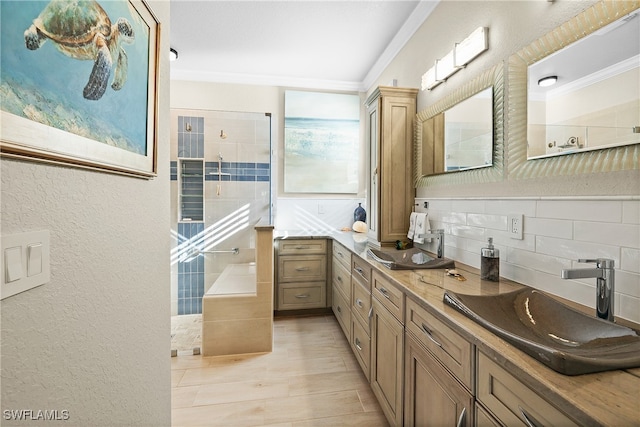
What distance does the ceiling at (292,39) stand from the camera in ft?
7.65

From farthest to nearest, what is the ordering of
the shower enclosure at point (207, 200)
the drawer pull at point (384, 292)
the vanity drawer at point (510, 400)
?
1. the shower enclosure at point (207, 200)
2. the drawer pull at point (384, 292)
3. the vanity drawer at point (510, 400)

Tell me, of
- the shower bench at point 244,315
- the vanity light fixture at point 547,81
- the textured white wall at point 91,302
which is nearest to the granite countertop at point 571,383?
the vanity light fixture at point 547,81

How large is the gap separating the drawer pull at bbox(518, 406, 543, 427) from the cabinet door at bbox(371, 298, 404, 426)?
687 millimetres

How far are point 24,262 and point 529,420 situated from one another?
1113mm

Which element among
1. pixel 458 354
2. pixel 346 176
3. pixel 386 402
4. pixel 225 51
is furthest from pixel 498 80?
pixel 225 51

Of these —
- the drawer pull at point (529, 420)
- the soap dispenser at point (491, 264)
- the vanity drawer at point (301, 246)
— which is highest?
the soap dispenser at point (491, 264)

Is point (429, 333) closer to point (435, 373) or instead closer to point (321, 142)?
point (435, 373)

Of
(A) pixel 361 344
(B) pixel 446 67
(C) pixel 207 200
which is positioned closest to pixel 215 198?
(C) pixel 207 200

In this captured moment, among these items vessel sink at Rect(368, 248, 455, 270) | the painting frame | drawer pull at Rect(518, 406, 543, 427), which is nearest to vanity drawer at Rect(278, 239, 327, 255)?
the painting frame

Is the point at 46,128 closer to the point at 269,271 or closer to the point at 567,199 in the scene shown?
the point at 567,199

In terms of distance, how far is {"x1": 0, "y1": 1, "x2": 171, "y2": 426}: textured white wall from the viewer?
55cm

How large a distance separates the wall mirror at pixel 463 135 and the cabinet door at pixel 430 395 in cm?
102

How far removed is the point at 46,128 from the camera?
57 cm

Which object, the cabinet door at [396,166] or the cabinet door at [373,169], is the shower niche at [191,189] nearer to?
the cabinet door at [373,169]
